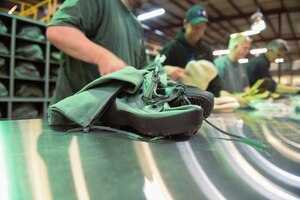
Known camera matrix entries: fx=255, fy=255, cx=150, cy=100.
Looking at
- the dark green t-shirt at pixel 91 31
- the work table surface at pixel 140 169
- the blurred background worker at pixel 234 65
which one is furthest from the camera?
the blurred background worker at pixel 234 65

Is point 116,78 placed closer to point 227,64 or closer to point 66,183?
point 66,183

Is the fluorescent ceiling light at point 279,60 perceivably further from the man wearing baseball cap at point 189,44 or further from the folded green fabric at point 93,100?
the folded green fabric at point 93,100

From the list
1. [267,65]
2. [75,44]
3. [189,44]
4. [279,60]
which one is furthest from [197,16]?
[279,60]

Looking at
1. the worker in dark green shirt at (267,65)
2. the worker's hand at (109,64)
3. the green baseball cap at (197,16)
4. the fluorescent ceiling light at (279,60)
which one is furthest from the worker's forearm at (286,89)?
the worker's hand at (109,64)

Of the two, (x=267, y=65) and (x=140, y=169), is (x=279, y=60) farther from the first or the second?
(x=140, y=169)

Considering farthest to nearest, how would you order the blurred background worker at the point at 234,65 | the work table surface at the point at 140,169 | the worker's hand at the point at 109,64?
the blurred background worker at the point at 234,65 → the worker's hand at the point at 109,64 → the work table surface at the point at 140,169

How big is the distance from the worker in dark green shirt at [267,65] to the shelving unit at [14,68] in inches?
89.1

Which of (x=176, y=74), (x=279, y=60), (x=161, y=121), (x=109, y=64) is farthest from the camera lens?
(x=279, y=60)

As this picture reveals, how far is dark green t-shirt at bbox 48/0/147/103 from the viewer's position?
84 cm

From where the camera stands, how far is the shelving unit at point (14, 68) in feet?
8.59

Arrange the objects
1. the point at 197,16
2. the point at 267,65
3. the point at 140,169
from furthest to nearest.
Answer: the point at 267,65
the point at 197,16
the point at 140,169

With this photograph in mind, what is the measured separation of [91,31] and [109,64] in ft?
1.03

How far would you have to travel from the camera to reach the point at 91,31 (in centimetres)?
93

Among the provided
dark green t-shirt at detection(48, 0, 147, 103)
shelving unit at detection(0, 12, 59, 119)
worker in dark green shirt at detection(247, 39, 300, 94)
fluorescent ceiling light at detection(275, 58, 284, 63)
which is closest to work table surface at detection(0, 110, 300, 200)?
dark green t-shirt at detection(48, 0, 147, 103)
